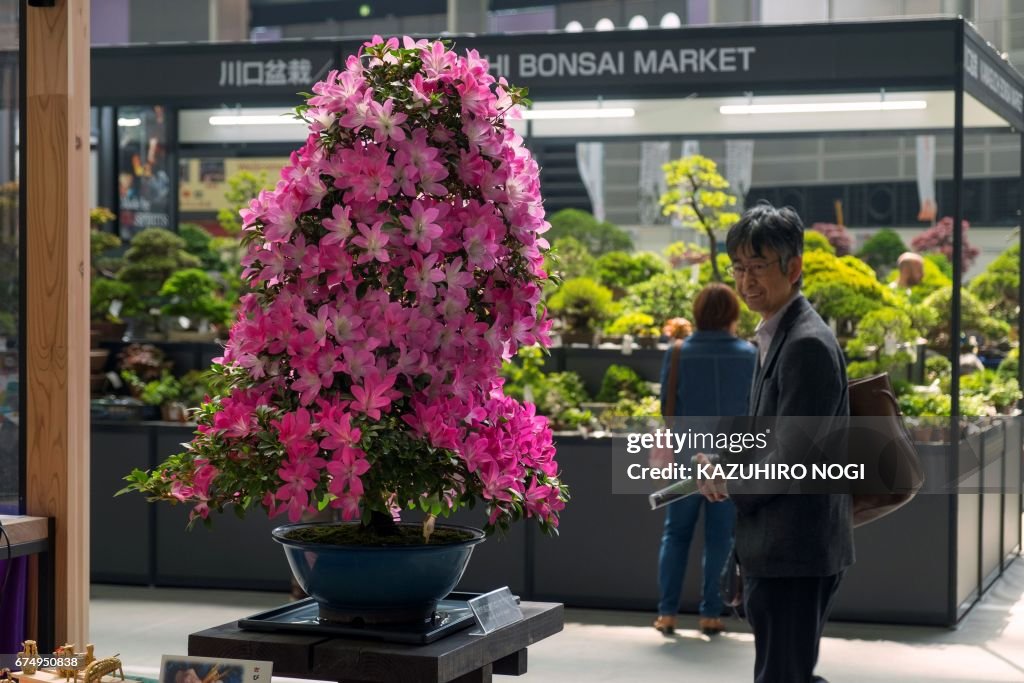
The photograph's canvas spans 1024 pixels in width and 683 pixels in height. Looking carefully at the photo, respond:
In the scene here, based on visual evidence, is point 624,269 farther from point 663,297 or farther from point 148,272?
point 148,272

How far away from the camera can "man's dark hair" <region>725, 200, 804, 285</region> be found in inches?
Answer: 131

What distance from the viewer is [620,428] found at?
6797 millimetres

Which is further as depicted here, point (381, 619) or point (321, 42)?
point (321, 42)

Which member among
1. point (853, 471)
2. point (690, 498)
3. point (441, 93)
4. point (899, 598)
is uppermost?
point (441, 93)

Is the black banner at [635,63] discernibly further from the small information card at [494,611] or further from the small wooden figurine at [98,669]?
the small wooden figurine at [98,669]

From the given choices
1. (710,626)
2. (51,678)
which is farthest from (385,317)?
(710,626)

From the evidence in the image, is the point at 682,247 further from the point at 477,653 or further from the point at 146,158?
the point at 477,653

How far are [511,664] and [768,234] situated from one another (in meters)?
1.60

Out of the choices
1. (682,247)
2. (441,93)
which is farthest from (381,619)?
(682,247)

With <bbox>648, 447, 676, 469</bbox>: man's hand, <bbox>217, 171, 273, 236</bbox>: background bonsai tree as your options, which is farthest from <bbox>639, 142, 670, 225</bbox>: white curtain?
<bbox>648, 447, 676, 469</bbox>: man's hand

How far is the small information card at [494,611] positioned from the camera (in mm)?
1916

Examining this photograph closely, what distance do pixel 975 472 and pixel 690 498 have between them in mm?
1664

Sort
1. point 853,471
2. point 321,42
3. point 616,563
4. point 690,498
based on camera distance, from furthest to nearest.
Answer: point 321,42 → point 616,563 → point 690,498 → point 853,471

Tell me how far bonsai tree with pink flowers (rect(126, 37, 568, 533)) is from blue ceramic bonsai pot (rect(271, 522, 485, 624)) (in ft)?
0.22
